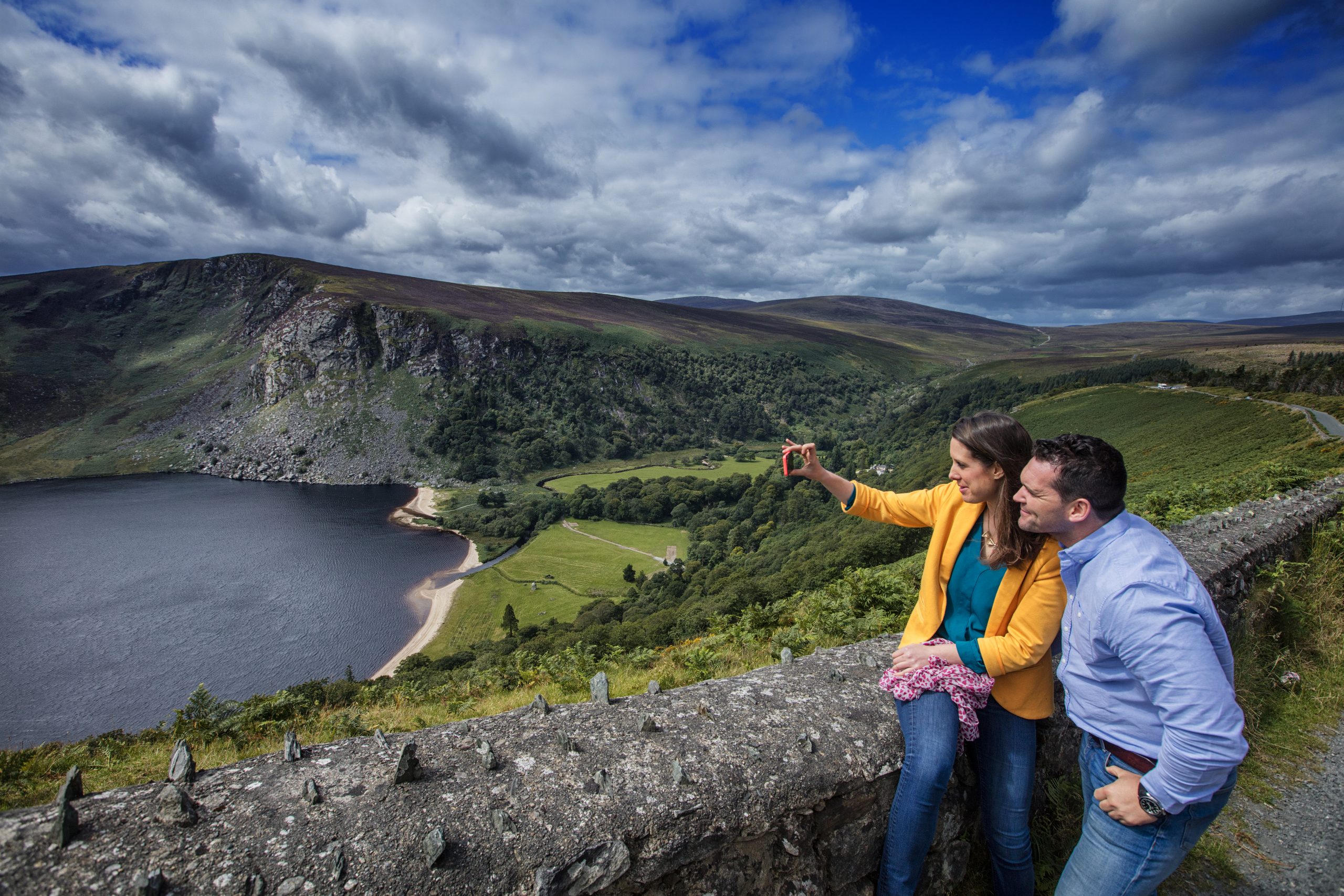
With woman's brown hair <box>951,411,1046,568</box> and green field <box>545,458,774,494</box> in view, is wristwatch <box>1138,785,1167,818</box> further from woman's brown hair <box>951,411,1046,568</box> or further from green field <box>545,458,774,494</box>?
green field <box>545,458,774,494</box>

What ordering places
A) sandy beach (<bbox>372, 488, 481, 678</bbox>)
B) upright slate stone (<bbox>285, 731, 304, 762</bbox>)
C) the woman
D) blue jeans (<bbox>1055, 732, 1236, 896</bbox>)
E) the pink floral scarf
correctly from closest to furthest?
1. blue jeans (<bbox>1055, 732, 1236, 896</bbox>)
2. upright slate stone (<bbox>285, 731, 304, 762</bbox>)
3. the woman
4. the pink floral scarf
5. sandy beach (<bbox>372, 488, 481, 678</bbox>)

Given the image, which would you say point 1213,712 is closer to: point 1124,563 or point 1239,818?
point 1124,563

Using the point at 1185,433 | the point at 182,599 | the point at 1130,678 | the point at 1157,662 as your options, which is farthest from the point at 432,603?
the point at 1185,433

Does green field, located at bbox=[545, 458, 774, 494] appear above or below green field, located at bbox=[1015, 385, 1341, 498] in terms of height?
below

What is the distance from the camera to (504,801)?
11.7 ft

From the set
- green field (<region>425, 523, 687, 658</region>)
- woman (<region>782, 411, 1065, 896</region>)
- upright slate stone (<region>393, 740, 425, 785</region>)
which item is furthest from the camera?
green field (<region>425, 523, 687, 658</region>)

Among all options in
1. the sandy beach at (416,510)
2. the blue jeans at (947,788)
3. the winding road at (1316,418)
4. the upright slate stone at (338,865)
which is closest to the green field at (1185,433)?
the winding road at (1316,418)

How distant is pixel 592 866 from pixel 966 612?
326 centimetres

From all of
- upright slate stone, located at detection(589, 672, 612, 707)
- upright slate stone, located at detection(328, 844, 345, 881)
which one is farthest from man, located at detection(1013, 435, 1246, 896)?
upright slate stone, located at detection(328, 844, 345, 881)

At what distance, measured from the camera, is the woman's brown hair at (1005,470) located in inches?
159

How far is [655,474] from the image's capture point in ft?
472

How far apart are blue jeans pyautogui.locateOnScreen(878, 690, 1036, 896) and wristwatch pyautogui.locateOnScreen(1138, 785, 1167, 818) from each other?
107cm

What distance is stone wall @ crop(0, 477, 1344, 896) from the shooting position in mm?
2922

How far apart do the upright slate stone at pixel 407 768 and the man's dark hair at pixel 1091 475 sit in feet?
14.1
